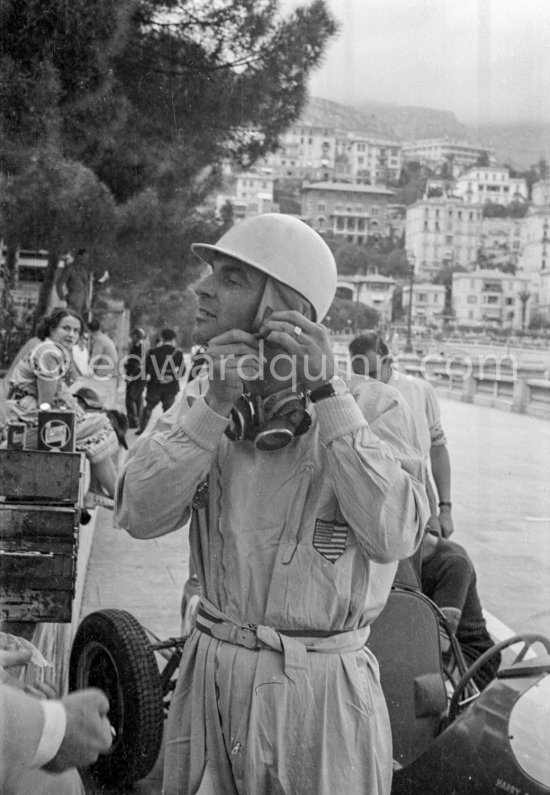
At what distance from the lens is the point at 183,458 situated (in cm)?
177

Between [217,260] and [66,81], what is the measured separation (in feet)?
14.1

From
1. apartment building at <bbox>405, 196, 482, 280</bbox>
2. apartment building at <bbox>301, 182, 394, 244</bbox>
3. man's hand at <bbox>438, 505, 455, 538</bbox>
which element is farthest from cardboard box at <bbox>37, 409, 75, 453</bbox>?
apartment building at <bbox>405, 196, 482, 280</bbox>

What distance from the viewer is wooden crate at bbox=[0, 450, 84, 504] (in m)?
3.27

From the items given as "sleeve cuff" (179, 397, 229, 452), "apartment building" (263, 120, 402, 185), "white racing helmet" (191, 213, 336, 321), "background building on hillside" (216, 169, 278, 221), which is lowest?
"sleeve cuff" (179, 397, 229, 452)

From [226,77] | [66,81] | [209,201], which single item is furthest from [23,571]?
[209,201]

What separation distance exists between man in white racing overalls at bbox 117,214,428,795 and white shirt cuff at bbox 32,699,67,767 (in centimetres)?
63

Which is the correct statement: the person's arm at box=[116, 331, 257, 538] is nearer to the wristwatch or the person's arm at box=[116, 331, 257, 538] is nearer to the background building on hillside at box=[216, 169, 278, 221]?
the wristwatch

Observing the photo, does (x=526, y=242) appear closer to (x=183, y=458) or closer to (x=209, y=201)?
(x=209, y=201)

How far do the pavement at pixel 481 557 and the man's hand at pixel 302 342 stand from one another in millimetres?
1866

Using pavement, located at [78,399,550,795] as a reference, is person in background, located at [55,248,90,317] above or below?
above

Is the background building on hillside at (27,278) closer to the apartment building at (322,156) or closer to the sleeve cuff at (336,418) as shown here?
the apartment building at (322,156)

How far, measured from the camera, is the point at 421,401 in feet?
16.5

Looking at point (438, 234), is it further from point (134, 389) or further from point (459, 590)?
point (459, 590)

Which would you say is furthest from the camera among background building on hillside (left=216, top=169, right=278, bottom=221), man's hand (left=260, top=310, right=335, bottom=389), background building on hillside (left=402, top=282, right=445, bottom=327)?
background building on hillside (left=402, top=282, right=445, bottom=327)
